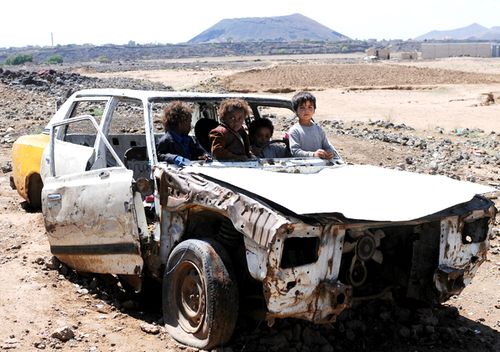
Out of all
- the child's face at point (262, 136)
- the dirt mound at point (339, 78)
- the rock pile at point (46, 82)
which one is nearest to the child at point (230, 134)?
the child's face at point (262, 136)

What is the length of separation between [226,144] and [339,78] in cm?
3827

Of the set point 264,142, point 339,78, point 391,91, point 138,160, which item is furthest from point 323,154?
point 339,78

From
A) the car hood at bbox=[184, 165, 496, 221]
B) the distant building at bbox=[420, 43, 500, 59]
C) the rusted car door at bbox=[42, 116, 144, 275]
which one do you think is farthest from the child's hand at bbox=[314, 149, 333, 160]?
the distant building at bbox=[420, 43, 500, 59]

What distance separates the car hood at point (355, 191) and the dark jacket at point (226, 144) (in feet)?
1.35

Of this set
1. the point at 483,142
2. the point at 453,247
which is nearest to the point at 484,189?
the point at 453,247

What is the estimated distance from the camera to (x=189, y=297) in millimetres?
4844

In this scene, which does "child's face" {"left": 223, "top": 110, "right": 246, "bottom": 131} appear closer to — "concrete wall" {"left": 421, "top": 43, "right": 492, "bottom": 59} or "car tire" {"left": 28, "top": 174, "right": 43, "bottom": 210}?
"car tire" {"left": 28, "top": 174, "right": 43, "bottom": 210}

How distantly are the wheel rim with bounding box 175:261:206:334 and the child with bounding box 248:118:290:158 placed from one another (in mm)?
1882

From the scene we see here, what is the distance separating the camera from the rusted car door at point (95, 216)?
205 inches

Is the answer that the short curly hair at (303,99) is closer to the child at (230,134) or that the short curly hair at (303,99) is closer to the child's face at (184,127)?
the child at (230,134)

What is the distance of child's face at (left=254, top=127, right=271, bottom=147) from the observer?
21.4 ft

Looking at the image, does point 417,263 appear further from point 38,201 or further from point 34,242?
point 38,201

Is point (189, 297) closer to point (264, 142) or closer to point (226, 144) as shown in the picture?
point (226, 144)

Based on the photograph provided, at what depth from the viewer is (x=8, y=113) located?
Answer: 20.0 metres
